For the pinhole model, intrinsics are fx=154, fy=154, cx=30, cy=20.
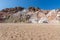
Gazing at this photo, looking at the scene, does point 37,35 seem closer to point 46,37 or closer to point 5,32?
point 46,37

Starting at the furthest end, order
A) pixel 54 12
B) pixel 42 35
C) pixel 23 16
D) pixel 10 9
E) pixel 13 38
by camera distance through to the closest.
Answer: pixel 10 9 → pixel 23 16 → pixel 54 12 → pixel 42 35 → pixel 13 38

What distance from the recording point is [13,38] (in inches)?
391

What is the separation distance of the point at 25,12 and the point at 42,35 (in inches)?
959

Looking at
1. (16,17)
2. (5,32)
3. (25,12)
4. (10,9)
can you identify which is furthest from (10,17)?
(5,32)

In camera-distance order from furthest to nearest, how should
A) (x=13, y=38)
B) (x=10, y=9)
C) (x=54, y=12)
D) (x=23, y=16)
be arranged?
(x=10, y=9), (x=23, y=16), (x=54, y=12), (x=13, y=38)

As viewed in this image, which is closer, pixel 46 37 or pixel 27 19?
pixel 46 37

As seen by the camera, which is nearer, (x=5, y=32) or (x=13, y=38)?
(x=13, y=38)

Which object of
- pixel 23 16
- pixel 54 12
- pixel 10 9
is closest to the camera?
pixel 54 12

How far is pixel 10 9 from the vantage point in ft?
136

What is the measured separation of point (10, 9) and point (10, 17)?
878 cm

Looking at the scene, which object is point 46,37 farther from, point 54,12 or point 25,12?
point 25,12

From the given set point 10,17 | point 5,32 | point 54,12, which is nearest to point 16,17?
point 10,17

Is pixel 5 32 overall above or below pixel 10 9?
below

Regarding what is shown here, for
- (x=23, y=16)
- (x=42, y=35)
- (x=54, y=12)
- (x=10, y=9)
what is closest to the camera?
(x=42, y=35)
